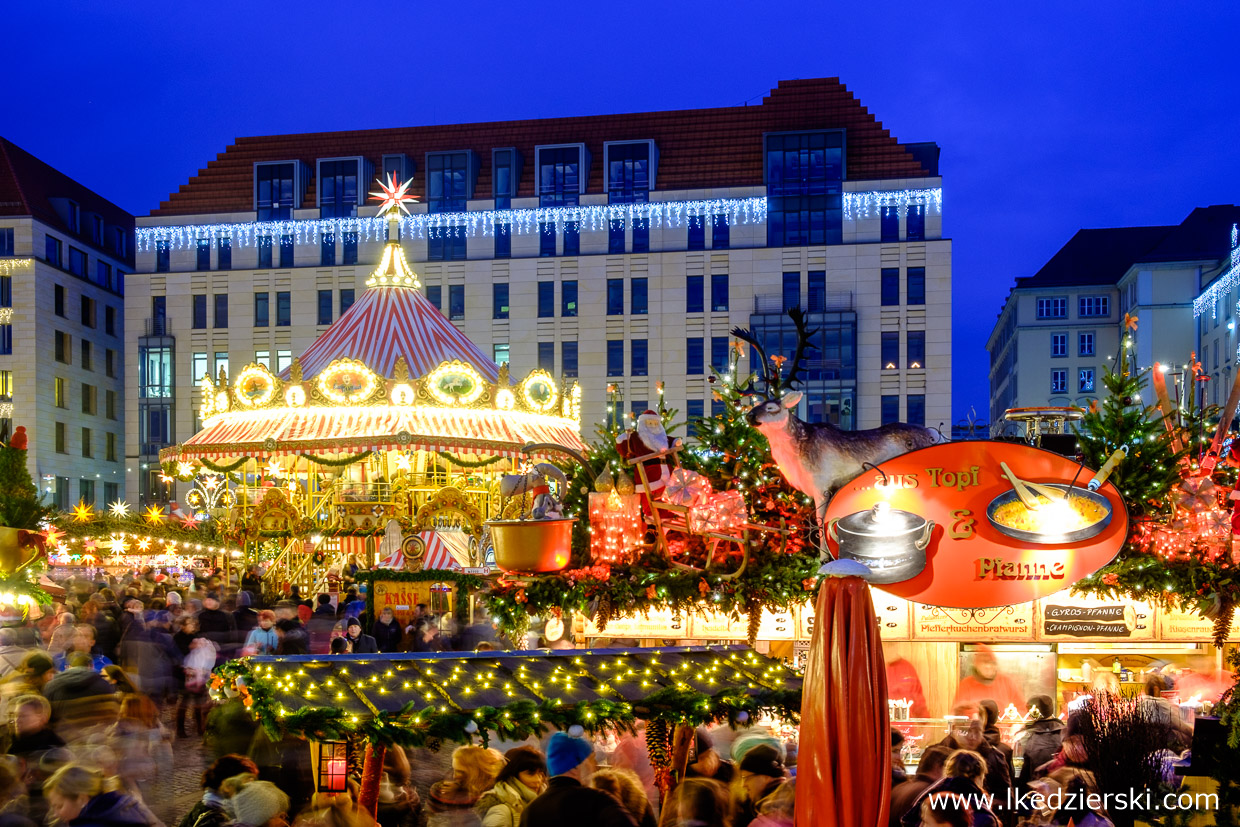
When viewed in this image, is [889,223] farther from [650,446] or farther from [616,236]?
[650,446]

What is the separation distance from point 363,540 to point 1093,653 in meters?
17.1

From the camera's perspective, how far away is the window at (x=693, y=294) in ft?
169

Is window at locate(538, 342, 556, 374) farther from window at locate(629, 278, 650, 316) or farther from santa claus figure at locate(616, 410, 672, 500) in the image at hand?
santa claus figure at locate(616, 410, 672, 500)

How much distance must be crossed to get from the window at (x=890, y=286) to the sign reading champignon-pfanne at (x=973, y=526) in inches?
→ 1589

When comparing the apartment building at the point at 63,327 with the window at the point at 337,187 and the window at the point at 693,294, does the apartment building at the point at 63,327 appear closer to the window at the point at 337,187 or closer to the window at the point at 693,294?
the window at the point at 337,187

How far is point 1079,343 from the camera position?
74.7 meters

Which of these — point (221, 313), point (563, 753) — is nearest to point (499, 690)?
point (563, 753)

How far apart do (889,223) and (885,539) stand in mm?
41518

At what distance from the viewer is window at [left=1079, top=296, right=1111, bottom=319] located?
74062 mm

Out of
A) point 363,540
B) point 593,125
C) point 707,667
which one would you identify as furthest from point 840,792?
point 593,125

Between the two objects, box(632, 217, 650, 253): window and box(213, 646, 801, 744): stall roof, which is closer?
box(213, 646, 801, 744): stall roof

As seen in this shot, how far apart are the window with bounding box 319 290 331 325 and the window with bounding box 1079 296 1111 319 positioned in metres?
45.2

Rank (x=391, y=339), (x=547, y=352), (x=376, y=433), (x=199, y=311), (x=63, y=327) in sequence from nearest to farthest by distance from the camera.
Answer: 1. (x=376, y=433)
2. (x=391, y=339)
3. (x=547, y=352)
4. (x=199, y=311)
5. (x=63, y=327)

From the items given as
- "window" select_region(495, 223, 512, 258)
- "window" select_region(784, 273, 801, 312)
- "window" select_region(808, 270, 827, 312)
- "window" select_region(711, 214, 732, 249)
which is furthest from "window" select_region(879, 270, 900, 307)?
"window" select_region(495, 223, 512, 258)
